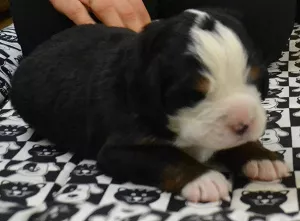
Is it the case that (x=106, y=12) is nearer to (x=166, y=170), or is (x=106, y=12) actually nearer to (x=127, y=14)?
(x=127, y=14)

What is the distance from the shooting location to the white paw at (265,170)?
48.4 inches

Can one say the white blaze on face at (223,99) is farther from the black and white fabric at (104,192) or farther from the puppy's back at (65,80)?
the puppy's back at (65,80)

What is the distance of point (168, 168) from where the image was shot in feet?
3.84

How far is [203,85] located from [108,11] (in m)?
0.79

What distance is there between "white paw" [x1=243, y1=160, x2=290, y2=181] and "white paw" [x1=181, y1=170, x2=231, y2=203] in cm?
9

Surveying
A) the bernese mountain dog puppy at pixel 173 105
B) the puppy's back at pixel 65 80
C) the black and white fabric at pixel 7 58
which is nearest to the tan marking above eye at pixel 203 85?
the bernese mountain dog puppy at pixel 173 105

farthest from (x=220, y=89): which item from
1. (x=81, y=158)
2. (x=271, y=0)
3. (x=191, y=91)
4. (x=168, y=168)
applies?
(x=271, y=0)

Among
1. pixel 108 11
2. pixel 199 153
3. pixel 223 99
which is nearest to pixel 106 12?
pixel 108 11

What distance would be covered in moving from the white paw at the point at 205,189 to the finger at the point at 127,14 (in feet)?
2.43

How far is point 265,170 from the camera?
1.23 metres

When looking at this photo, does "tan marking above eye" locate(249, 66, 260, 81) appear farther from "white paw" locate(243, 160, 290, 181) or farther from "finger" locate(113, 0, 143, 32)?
"finger" locate(113, 0, 143, 32)

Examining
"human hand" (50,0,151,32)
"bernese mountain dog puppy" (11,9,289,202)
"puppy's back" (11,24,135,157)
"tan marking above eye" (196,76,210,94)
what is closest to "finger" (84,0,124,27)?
"human hand" (50,0,151,32)

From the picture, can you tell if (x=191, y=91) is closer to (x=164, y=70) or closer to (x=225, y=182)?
(x=164, y=70)

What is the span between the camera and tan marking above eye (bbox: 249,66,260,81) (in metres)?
1.12
